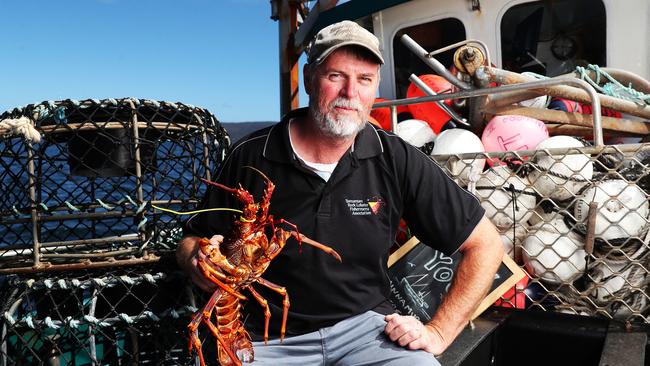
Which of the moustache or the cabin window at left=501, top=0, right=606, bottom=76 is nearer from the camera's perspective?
the moustache

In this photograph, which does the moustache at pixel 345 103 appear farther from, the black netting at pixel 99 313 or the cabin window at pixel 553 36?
the cabin window at pixel 553 36

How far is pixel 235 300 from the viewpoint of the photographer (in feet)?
6.50

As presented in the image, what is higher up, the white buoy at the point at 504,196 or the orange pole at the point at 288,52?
the orange pole at the point at 288,52

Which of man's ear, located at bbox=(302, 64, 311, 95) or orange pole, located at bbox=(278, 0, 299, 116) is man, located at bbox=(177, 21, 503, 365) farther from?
orange pole, located at bbox=(278, 0, 299, 116)

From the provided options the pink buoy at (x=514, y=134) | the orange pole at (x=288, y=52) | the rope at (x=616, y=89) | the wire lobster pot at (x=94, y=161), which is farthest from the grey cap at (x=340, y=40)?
the orange pole at (x=288, y=52)

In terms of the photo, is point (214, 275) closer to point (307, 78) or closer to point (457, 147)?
point (307, 78)

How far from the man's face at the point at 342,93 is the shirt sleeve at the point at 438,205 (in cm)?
29

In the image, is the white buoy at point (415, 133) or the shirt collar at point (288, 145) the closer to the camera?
the shirt collar at point (288, 145)

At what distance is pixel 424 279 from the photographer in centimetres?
280

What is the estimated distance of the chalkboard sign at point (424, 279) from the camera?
106 inches

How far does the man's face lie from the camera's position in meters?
2.25

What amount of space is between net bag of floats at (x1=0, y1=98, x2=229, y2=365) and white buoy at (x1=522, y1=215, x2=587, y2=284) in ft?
5.58

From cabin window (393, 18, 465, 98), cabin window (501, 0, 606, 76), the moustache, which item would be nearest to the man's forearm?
the moustache

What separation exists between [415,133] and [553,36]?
2.01 metres
